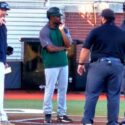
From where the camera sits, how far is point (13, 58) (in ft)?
78.2

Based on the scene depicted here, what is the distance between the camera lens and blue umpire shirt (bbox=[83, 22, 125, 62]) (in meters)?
10.6

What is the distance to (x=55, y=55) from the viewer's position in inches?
472

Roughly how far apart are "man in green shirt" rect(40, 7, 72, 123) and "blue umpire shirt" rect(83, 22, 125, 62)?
4.28ft

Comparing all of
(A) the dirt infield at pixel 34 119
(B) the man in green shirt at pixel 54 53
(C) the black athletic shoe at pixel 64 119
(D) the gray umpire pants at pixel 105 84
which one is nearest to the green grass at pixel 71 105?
(A) the dirt infield at pixel 34 119

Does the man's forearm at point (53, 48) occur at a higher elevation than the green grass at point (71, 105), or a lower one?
higher

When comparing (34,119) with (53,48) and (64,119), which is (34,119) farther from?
(53,48)

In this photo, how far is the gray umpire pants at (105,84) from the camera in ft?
34.7

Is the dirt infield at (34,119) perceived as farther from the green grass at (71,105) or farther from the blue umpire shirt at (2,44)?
the blue umpire shirt at (2,44)

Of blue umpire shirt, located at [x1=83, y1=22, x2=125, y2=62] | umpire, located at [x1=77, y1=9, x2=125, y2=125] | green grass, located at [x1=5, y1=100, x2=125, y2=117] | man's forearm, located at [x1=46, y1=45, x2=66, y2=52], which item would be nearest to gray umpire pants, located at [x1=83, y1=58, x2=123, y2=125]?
umpire, located at [x1=77, y1=9, x2=125, y2=125]

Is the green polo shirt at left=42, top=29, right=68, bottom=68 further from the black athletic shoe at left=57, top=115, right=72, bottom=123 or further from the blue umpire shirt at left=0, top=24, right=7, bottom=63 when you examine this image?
the blue umpire shirt at left=0, top=24, right=7, bottom=63

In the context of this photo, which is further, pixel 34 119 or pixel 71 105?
pixel 71 105

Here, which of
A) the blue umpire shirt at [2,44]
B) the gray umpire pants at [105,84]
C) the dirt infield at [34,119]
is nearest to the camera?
the gray umpire pants at [105,84]

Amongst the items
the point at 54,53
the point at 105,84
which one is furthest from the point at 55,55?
the point at 105,84

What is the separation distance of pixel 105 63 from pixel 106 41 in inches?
13.8
